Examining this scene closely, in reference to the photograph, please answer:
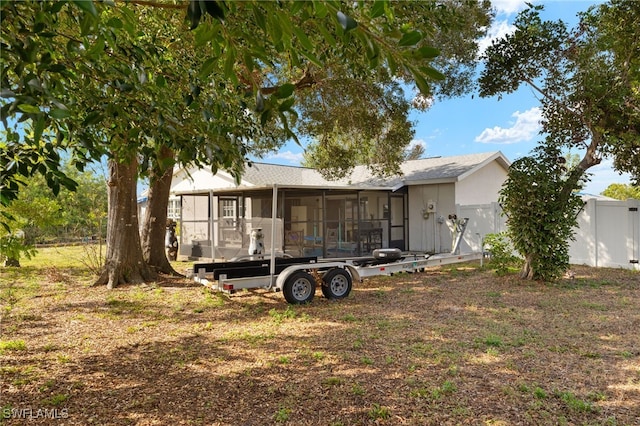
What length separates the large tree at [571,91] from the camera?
28.9 feet

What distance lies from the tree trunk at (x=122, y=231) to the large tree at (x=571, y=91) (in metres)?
8.31

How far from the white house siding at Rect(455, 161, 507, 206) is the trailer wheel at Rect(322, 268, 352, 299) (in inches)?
369

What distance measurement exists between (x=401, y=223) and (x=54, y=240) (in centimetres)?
1569

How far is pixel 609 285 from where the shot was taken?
909 centimetres

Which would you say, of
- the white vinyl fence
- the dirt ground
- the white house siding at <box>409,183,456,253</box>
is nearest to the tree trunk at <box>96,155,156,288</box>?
the dirt ground

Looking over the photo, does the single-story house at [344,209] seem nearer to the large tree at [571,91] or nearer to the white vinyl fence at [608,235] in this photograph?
the white vinyl fence at [608,235]

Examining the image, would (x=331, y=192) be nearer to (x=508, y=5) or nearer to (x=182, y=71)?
(x=508, y=5)

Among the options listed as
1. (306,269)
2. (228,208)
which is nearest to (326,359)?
(306,269)

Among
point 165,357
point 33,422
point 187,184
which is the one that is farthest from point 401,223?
point 33,422

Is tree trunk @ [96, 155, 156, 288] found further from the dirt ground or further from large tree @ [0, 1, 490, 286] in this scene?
large tree @ [0, 1, 490, 286]

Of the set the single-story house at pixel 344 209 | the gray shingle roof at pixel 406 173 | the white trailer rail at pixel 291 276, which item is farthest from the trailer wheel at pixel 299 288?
the gray shingle roof at pixel 406 173

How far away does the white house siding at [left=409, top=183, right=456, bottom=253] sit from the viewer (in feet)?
53.5

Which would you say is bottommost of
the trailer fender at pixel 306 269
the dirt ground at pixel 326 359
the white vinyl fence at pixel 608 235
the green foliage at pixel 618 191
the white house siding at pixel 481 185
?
the dirt ground at pixel 326 359

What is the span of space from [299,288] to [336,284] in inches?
30.5
